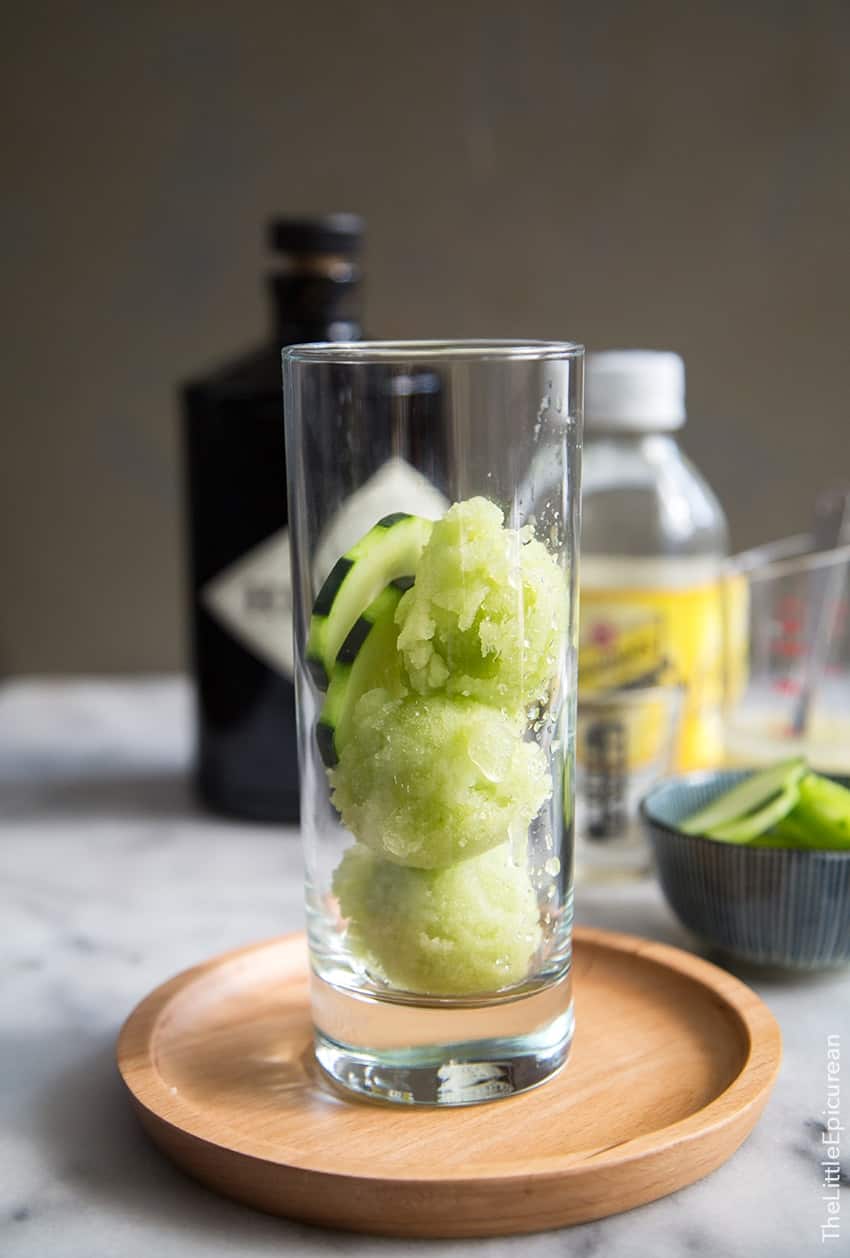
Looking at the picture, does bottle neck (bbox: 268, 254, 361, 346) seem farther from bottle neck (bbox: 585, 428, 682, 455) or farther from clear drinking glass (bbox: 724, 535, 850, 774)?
clear drinking glass (bbox: 724, 535, 850, 774)

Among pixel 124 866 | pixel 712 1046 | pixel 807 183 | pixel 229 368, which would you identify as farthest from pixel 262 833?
pixel 807 183

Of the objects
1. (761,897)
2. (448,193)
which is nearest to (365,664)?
(761,897)

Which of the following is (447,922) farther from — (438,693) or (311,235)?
(311,235)

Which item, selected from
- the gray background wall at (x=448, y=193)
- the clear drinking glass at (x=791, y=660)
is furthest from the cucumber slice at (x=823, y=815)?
the gray background wall at (x=448, y=193)

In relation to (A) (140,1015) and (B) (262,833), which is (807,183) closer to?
(B) (262,833)

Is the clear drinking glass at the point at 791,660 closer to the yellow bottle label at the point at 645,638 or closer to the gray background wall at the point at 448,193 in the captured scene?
the yellow bottle label at the point at 645,638

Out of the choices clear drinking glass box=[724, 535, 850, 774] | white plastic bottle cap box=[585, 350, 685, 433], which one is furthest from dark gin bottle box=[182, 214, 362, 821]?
clear drinking glass box=[724, 535, 850, 774]
